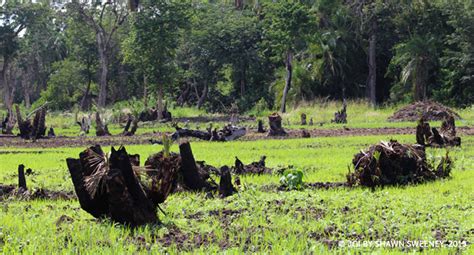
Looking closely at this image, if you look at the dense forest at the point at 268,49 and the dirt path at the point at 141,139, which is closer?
the dirt path at the point at 141,139

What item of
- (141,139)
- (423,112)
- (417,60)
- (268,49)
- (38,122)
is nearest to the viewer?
(141,139)

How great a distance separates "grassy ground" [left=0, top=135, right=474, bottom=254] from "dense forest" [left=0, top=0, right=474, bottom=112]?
A: 107 ft

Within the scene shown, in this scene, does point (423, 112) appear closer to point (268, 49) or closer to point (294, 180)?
point (268, 49)

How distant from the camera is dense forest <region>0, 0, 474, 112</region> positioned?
4441cm

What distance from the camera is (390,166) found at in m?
12.1

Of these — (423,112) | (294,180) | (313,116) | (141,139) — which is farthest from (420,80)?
(294,180)

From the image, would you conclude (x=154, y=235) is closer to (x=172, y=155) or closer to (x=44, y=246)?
(x=44, y=246)

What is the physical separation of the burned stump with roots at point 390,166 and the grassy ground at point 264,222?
1.50 ft

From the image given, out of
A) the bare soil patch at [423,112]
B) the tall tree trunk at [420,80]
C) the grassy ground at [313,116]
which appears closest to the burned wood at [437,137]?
the bare soil patch at [423,112]

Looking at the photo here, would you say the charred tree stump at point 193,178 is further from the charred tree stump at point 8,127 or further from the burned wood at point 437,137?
the charred tree stump at point 8,127

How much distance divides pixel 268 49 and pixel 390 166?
4031 cm

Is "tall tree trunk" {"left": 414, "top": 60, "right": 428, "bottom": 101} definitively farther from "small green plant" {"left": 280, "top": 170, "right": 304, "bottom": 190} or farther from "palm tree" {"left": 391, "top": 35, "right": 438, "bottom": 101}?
"small green plant" {"left": 280, "top": 170, "right": 304, "bottom": 190}

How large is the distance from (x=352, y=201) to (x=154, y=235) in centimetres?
326

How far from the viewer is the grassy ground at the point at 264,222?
7.34 meters
